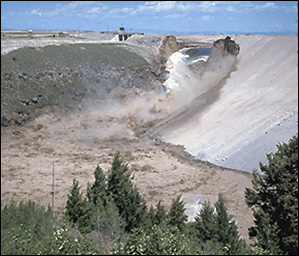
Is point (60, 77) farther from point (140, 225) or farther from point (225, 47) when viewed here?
point (225, 47)

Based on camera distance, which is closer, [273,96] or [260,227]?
[260,227]

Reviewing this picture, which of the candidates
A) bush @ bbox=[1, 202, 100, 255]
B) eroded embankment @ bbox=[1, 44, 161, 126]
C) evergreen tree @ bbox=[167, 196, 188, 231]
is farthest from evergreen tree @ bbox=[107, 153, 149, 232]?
bush @ bbox=[1, 202, 100, 255]

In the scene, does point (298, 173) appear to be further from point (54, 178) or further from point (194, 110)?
point (194, 110)

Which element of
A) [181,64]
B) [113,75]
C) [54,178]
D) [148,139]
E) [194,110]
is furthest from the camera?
[181,64]

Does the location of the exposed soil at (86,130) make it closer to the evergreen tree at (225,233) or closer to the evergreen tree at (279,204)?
the evergreen tree at (279,204)

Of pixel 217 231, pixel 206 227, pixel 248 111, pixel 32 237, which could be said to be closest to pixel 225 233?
pixel 217 231

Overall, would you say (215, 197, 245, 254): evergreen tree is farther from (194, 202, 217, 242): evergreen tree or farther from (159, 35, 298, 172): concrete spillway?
(159, 35, 298, 172): concrete spillway

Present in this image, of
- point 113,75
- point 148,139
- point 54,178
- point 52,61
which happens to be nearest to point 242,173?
point 148,139
